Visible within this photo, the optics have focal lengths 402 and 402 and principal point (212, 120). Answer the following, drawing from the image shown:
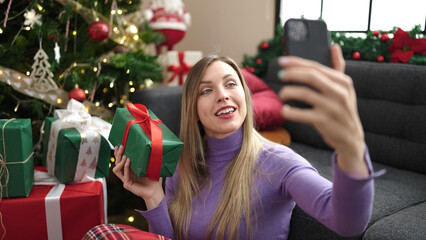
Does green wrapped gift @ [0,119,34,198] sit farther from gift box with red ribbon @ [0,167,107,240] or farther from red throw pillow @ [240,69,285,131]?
red throw pillow @ [240,69,285,131]

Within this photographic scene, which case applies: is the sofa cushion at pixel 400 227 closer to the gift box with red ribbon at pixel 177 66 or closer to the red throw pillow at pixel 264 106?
the red throw pillow at pixel 264 106

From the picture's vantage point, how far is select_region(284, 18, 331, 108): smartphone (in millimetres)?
1470

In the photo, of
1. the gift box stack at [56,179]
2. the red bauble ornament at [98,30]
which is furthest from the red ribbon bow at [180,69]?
the gift box stack at [56,179]

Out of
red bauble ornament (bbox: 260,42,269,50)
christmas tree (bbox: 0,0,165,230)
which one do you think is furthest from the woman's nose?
red bauble ornament (bbox: 260,42,269,50)

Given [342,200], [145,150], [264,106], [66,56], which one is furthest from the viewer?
[264,106]

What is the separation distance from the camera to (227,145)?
1215 millimetres

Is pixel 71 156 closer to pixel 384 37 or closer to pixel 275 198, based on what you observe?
pixel 275 198

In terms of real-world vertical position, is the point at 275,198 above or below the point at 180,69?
below

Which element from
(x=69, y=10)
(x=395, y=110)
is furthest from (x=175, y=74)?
(x=395, y=110)

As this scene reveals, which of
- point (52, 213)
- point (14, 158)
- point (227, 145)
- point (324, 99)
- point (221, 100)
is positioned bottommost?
point (52, 213)

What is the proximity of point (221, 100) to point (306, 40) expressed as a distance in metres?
0.60

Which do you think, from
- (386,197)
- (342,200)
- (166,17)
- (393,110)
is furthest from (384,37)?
(342,200)

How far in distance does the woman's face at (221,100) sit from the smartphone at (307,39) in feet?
1.26

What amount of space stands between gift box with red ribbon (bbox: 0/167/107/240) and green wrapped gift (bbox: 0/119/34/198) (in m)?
0.04
